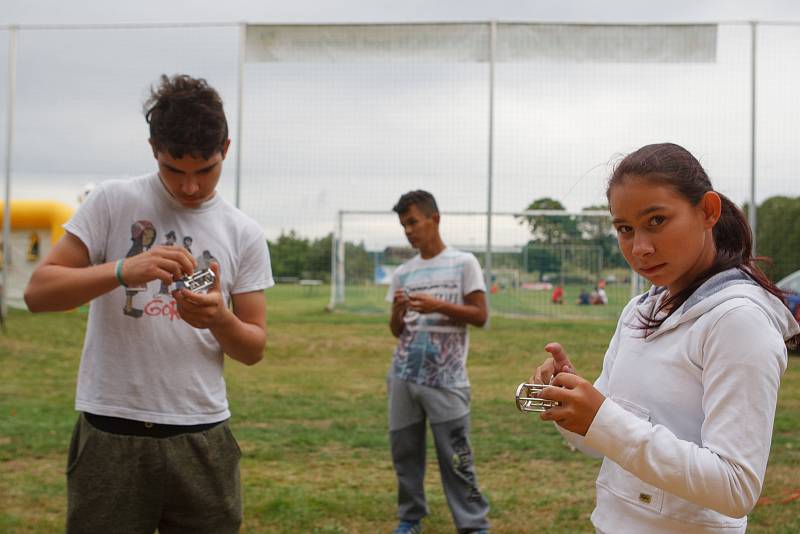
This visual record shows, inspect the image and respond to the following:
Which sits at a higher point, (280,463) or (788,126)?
(788,126)

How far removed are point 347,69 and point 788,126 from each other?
4.81 meters

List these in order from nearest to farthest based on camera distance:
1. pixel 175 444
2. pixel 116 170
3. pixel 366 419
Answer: pixel 175 444 < pixel 366 419 < pixel 116 170

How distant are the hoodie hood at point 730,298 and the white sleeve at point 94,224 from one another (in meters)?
1.50

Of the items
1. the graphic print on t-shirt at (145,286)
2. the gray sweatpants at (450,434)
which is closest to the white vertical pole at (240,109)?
the gray sweatpants at (450,434)

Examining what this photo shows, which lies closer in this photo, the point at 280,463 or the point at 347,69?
the point at 280,463

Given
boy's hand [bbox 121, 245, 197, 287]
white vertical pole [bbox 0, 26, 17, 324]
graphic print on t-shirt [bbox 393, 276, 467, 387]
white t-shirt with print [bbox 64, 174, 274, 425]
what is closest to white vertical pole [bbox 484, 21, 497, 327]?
graphic print on t-shirt [bbox 393, 276, 467, 387]

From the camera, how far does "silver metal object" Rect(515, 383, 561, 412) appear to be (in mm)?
1385

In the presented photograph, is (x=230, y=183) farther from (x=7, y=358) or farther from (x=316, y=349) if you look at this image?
(x=7, y=358)

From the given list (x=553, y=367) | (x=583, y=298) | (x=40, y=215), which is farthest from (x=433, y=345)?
(x=40, y=215)

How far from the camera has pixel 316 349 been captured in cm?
1005

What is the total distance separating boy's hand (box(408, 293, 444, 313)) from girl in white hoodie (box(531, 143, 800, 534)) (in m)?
2.53

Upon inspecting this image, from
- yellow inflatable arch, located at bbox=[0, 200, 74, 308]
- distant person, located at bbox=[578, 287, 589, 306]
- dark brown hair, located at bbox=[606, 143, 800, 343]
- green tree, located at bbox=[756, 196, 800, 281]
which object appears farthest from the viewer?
yellow inflatable arch, located at bbox=[0, 200, 74, 308]

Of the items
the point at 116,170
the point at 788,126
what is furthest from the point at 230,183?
the point at 788,126

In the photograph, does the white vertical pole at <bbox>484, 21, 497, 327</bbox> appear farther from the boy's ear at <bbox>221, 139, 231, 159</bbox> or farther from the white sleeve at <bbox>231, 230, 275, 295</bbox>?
the boy's ear at <bbox>221, 139, 231, 159</bbox>
